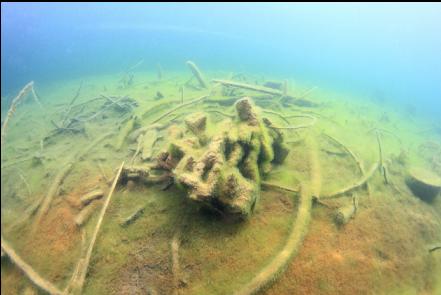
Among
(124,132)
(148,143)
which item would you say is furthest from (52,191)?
(124,132)

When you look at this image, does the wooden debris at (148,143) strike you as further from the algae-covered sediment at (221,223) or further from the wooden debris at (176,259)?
the wooden debris at (176,259)

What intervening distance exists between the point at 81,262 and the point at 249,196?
2320mm

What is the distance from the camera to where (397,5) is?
173125 millimetres

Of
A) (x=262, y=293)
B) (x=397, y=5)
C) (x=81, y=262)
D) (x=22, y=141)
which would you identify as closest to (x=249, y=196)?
(x=262, y=293)

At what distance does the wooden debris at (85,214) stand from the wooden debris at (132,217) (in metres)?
0.72

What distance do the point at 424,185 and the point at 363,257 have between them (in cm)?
307

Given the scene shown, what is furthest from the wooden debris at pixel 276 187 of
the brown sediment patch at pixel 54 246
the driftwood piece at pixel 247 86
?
the driftwood piece at pixel 247 86

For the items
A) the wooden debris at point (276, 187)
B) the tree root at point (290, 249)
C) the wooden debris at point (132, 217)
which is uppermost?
the wooden debris at point (276, 187)

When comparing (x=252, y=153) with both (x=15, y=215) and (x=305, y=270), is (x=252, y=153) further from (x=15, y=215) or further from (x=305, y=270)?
(x=15, y=215)

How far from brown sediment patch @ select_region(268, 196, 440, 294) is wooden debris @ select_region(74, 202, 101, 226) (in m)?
2.95

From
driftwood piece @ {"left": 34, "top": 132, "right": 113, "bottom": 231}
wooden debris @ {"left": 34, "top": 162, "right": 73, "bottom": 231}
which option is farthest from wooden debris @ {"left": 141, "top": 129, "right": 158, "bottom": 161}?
wooden debris @ {"left": 34, "top": 162, "right": 73, "bottom": 231}

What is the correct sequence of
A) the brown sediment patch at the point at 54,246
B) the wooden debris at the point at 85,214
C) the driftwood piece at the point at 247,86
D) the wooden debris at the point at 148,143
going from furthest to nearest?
the driftwood piece at the point at 247,86
the wooden debris at the point at 148,143
the wooden debris at the point at 85,214
the brown sediment patch at the point at 54,246

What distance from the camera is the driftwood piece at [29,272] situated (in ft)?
9.71

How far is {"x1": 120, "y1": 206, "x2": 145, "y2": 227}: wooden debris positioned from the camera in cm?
352
